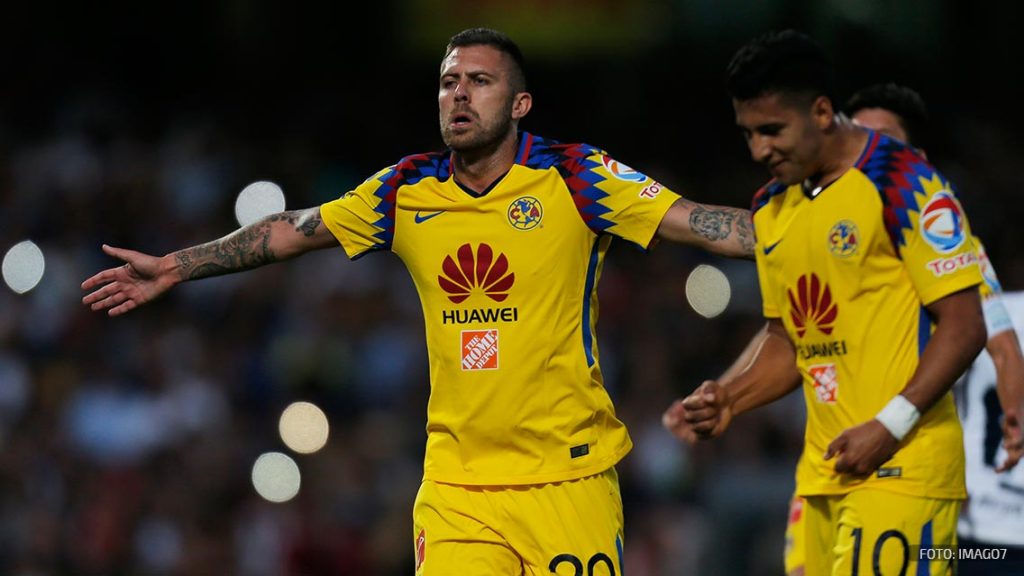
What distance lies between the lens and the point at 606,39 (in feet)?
52.4

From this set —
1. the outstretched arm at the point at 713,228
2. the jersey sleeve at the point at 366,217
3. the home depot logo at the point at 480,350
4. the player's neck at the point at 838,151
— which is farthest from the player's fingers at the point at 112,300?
the player's neck at the point at 838,151

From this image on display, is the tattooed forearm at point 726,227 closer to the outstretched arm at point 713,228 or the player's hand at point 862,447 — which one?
the outstretched arm at point 713,228

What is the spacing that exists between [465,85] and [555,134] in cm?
988

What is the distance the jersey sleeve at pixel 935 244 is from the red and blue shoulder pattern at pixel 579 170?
1181 mm

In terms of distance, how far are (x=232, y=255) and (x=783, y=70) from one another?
234 centimetres

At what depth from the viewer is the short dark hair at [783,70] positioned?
514cm

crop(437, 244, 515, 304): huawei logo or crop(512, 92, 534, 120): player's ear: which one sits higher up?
crop(512, 92, 534, 120): player's ear

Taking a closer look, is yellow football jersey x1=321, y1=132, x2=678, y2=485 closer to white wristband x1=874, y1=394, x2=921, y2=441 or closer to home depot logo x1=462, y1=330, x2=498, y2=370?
home depot logo x1=462, y1=330, x2=498, y2=370

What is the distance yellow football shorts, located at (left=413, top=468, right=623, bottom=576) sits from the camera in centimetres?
559

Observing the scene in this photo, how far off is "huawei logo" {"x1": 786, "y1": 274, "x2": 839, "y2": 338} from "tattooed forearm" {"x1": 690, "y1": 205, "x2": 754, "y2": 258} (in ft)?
0.96

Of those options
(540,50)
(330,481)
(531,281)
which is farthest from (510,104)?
(540,50)

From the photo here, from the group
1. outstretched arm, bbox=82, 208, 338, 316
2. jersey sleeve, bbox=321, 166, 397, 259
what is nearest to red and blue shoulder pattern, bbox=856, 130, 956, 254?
jersey sleeve, bbox=321, 166, 397, 259

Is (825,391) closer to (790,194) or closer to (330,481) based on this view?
(790,194)

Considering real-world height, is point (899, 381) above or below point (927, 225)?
below
